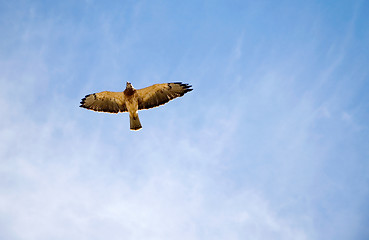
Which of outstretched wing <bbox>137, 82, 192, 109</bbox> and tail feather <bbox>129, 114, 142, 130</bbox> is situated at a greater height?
outstretched wing <bbox>137, 82, 192, 109</bbox>

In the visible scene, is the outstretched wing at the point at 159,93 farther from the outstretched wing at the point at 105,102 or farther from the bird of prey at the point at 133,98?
the outstretched wing at the point at 105,102

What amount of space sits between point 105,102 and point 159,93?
2284mm

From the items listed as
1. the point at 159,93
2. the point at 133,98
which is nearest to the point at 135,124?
the point at 133,98

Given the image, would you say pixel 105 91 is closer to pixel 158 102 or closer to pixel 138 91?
pixel 138 91

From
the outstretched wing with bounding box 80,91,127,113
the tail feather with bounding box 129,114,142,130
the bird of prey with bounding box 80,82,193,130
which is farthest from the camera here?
the outstretched wing with bounding box 80,91,127,113

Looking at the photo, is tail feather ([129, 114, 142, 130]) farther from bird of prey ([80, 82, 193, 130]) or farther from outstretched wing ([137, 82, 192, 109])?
outstretched wing ([137, 82, 192, 109])

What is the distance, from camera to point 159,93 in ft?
39.1

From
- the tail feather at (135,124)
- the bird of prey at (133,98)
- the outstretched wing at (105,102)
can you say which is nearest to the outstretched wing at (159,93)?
the bird of prey at (133,98)

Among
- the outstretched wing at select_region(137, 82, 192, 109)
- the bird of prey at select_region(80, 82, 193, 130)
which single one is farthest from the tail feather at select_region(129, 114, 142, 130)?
the outstretched wing at select_region(137, 82, 192, 109)

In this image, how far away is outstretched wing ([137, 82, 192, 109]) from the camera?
1177 centimetres

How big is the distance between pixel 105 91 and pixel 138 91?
4.44ft

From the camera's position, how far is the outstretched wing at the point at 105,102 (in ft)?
39.1

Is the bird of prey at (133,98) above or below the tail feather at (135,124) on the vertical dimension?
above

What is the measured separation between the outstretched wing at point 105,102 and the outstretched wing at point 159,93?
0.82 metres
